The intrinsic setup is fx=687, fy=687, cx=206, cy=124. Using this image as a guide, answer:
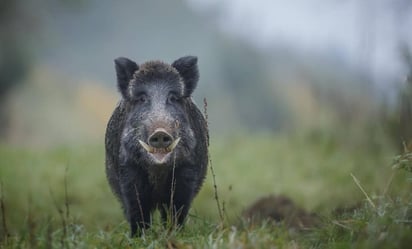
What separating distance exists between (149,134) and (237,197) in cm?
647

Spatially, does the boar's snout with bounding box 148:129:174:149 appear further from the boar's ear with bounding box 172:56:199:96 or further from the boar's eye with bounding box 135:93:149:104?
the boar's ear with bounding box 172:56:199:96

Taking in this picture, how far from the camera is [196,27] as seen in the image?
180 ft

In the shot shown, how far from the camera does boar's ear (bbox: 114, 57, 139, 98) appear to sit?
252 inches

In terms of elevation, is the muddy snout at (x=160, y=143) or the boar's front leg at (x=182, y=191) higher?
the muddy snout at (x=160, y=143)

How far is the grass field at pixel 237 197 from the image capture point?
183 inches

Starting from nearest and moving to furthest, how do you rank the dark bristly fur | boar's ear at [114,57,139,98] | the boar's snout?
the boar's snout, the dark bristly fur, boar's ear at [114,57,139,98]

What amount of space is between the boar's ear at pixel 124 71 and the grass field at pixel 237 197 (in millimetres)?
1203

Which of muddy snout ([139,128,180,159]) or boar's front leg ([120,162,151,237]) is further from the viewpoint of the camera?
boar's front leg ([120,162,151,237])

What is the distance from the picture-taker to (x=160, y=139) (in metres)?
5.51

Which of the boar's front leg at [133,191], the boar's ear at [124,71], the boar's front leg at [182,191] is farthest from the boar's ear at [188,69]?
the boar's front leg at [133,191]

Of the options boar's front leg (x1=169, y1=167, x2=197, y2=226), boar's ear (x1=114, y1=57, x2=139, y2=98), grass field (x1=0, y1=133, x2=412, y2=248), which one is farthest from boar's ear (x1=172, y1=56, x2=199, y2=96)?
grass field (x1=0, y1=133, x2=412, y2=248)

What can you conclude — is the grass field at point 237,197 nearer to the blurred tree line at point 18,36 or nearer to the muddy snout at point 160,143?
the muddy snout at point 160,143

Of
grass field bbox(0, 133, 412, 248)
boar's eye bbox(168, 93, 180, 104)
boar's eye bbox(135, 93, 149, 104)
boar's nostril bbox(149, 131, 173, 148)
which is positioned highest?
boar's eye bbox(135, 93, 149, 104)

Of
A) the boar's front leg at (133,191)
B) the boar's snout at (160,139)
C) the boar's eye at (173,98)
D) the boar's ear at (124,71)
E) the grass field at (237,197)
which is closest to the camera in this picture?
the grass field at (237,197)
